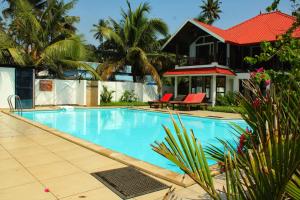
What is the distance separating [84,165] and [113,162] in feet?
1.84

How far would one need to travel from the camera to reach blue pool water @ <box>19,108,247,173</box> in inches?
366

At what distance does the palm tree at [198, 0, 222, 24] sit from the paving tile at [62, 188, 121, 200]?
172ft

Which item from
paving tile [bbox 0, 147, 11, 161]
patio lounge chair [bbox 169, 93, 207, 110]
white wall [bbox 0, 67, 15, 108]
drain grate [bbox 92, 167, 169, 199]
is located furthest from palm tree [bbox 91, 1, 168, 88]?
drain grate [bbox 92, 167, 169, 199]

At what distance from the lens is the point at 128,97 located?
23.9 metres

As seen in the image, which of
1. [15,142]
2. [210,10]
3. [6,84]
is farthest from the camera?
[210,10]

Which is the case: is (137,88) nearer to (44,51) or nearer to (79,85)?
(79,85)

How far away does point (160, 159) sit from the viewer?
26.1ft

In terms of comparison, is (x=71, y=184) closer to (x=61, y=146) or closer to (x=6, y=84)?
(x=61, y=146)

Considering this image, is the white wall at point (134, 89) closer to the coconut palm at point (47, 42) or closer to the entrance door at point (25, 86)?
the coconut palm at point (47, 42)

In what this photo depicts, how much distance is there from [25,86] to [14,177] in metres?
14.3

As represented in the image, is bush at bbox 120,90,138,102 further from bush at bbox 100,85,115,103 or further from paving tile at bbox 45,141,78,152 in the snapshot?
paving tile at bbox 45,141,78,152

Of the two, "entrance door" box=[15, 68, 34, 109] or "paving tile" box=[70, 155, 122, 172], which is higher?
"entrance door" box=[15, 68, 34, 109]

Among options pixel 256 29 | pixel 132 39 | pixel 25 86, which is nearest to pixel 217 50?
pixel 256 29

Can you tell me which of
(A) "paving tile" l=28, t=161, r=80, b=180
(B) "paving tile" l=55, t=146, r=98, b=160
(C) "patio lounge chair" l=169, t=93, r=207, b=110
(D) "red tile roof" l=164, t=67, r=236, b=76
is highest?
(D) "red tile roof" l=164, t=67, r=236, b=76
